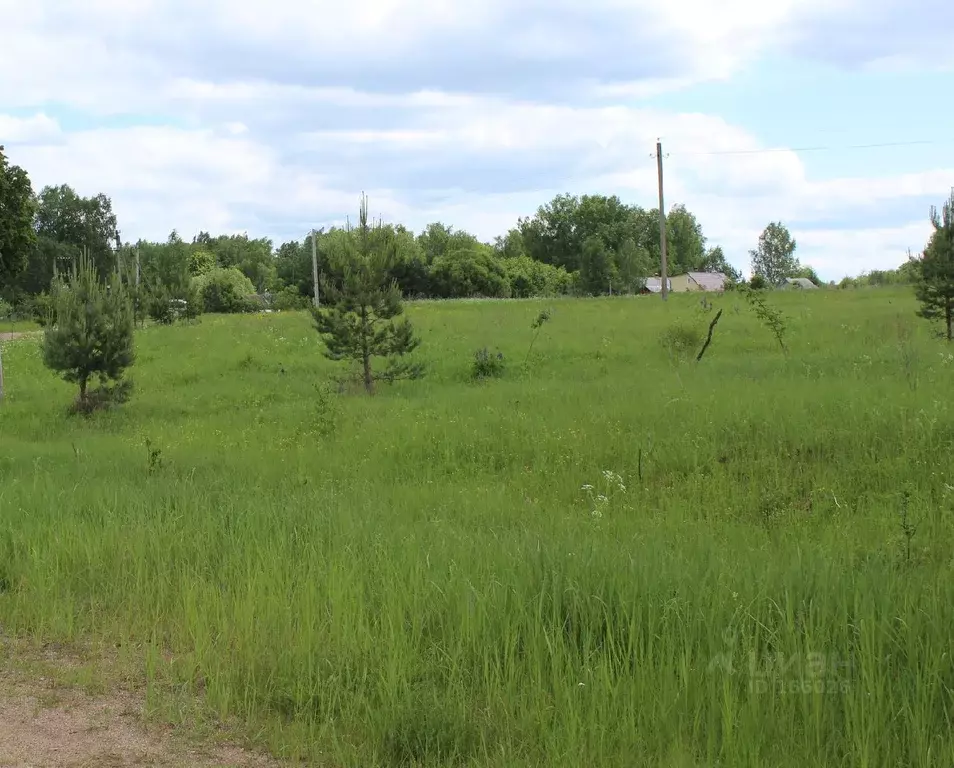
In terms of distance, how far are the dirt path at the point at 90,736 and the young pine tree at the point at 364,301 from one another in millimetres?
14552

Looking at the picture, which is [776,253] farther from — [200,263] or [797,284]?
[200,263]

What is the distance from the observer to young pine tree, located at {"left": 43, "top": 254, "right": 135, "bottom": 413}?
17.9 meters

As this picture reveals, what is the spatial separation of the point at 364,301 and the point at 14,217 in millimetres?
10245

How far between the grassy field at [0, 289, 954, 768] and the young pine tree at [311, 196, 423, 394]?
341 centimetres

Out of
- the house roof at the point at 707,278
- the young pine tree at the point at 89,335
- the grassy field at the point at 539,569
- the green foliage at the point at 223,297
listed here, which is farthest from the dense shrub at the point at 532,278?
the grassy field at the point at 539,569

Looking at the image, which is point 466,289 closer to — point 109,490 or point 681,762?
point 109,490

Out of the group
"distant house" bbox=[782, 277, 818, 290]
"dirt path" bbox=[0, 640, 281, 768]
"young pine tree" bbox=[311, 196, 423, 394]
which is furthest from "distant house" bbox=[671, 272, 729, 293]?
"dirt path" bbox=[0, 640, 281, 768]

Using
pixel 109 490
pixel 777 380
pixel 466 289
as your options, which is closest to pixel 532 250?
pixel 466 289

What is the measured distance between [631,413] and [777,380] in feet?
12.5

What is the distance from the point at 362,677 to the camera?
4.32 metres

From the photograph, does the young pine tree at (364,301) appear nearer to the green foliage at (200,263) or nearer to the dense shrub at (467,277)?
the dense shrub at (467,277)

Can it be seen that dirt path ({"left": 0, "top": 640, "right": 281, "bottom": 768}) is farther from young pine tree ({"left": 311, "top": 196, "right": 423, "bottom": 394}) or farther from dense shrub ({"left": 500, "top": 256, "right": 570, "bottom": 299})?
dense shrub ({"left": 500, "top": 256, "right": 570, "bottom": 299})

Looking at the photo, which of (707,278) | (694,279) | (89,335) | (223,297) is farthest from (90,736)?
(707,278)

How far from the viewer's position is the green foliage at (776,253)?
132 meters
